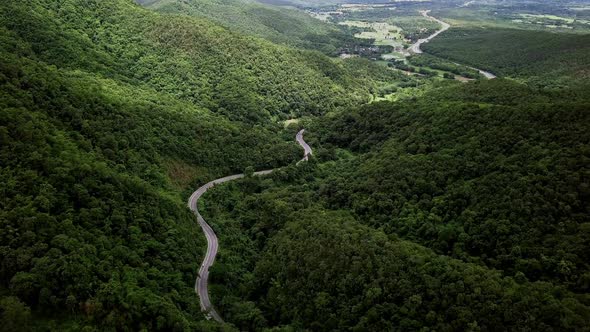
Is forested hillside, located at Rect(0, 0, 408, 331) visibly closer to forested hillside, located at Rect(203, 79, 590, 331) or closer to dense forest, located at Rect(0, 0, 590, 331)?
dense forest, located at Rect(0, 0, 590, 331)

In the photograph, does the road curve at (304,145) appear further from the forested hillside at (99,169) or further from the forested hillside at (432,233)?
the forested hillside at (432,233)

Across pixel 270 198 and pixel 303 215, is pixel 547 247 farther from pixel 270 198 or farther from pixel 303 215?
pixel 270 198

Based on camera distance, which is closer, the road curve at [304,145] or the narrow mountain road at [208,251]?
the narrow mountain road at [208,251]

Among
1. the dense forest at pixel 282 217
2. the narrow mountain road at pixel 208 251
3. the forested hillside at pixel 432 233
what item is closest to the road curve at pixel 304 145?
the dense forest at pixel 282 217

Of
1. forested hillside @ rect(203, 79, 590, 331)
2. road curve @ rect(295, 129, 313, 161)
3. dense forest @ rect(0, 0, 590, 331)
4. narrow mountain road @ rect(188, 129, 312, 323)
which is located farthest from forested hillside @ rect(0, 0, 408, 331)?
forested hillside @ rect(203, 79, 590, 331)

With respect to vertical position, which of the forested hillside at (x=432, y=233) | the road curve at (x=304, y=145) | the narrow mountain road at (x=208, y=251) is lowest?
the narrow mountain road at (x=208, y=251)

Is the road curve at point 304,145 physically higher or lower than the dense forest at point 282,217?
lower

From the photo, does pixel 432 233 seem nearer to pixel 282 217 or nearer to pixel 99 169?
pixel 282 217

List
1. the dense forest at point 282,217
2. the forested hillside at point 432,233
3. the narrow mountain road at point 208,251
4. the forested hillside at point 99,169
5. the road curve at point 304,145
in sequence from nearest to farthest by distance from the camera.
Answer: the forested hillside at point 99,169
the dense forest at point 282,217
the forested hillside at point 432,233
the narrow mountain road at point 208,251
the road curve at point 304,145
